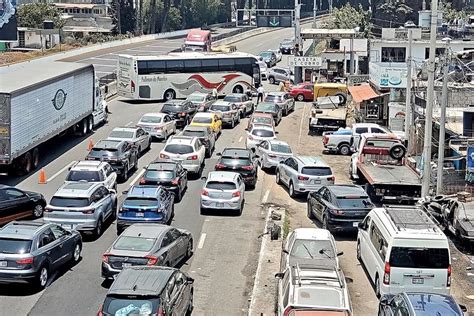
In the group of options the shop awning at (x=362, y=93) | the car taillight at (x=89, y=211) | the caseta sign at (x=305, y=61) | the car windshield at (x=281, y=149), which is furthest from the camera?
the caseta sign at (x=305, y=61)

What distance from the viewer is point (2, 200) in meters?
24.4

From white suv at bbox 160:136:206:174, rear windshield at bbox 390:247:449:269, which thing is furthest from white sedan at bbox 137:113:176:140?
rear windshield at bbox 390:247:449:269

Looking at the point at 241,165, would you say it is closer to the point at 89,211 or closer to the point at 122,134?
the point at 122,134

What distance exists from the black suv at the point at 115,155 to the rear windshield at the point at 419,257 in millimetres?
15460

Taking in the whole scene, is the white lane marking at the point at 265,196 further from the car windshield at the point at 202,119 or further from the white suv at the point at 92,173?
the car windshield at the point at 202,119

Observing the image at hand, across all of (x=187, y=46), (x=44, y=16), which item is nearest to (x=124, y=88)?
(x=187, y=46)

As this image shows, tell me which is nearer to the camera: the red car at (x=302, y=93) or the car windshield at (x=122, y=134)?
the car windshield at (x=122, y=134)

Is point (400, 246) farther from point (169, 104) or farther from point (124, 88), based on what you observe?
point (124, 88)

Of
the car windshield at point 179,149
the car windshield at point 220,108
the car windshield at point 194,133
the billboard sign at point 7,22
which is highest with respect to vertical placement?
the billboard sign at point 7,22

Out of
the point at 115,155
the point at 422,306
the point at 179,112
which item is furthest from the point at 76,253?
the point at 179,112

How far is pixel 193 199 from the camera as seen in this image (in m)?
29.6

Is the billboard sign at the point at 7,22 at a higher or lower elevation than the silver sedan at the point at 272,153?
higher

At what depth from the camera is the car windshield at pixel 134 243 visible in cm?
1926

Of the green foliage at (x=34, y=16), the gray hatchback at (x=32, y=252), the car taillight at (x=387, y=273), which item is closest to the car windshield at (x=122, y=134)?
the gray hatchback at (x=32, y=252)
